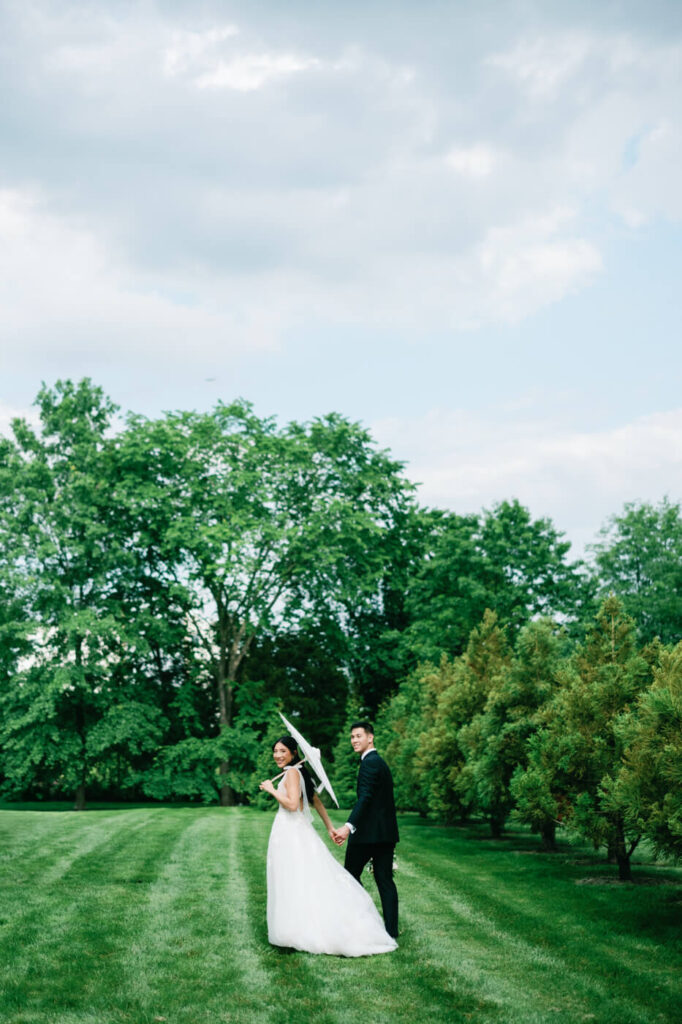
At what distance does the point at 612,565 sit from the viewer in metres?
51.1

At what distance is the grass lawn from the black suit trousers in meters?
0.27

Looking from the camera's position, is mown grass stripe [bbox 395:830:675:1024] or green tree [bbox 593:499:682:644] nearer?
mown grass stripe [bbox 395:830:675:1024]

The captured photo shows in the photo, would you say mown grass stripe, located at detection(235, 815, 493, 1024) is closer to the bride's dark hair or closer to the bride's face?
the bride's dark hair

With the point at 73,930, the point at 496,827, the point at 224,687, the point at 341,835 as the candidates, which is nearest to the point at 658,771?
the point at 341,835

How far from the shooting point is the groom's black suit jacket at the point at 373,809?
8711 mm

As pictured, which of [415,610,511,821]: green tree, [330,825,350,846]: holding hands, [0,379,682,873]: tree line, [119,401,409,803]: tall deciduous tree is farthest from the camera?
[119,401,409,803]: tall deciduous tree

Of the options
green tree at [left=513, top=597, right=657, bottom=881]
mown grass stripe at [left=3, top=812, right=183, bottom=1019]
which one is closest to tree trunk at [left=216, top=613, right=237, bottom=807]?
mown grass stripe at [left=3, top=812, right=183, bottom=1019]

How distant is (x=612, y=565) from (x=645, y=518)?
3.19 m

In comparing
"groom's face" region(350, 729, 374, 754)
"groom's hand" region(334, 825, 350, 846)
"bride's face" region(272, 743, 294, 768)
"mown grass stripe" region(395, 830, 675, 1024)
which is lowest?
"mown grass stripe" region(395, 830, 675, 1024)

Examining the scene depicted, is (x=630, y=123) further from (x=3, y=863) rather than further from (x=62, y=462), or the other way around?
(x=62, y=462)

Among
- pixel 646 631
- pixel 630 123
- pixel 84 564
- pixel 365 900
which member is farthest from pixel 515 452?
pixel 365 900

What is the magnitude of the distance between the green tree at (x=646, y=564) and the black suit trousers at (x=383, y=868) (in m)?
39.2

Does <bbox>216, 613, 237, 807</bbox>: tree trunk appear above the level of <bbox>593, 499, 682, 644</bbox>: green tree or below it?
below

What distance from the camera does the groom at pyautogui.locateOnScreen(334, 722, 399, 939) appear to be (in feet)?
28.6
